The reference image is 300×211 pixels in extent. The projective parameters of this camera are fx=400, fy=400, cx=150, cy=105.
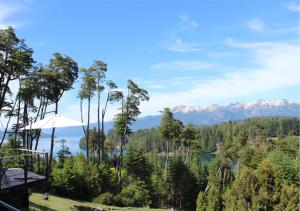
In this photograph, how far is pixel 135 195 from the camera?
41500 millimetres

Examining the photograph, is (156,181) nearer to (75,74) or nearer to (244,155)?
(244,155)

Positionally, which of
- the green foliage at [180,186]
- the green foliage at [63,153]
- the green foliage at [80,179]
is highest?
the green foliage at [63,153]

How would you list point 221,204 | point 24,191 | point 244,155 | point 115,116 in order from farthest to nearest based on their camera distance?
point 244,155, point 115,116, point 221,204, point 24,191

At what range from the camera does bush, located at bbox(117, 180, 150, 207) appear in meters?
38.4

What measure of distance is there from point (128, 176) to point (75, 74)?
1601 centimetres

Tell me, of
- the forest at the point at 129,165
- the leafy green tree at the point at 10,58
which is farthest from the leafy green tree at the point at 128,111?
the leafy green tree at the point at 10,58

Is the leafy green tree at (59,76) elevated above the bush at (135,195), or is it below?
above

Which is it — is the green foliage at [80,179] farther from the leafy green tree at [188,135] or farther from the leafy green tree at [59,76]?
the leafy green tree at [188,135]

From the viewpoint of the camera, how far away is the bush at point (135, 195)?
38369 millimetres

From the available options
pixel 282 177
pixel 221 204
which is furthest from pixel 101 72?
pixel 282 177

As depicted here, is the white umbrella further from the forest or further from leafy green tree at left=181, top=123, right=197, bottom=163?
leafy green tree at left=181, top=123, right=197, bottom=163

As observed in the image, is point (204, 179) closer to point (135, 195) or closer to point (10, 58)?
point (135, 195)

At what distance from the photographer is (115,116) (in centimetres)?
4569

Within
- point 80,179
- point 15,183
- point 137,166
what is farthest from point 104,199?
point 15,183
